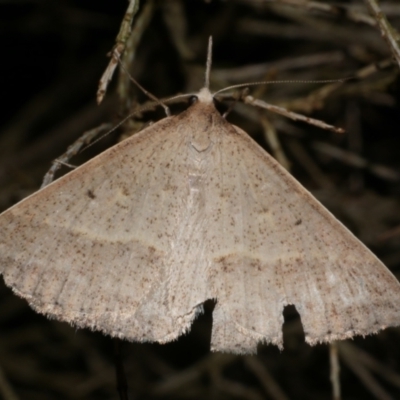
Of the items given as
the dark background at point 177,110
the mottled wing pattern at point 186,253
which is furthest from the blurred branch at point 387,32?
the dark background at point 177,110

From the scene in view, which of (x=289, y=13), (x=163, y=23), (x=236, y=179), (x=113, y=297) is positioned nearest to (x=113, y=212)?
(x=113, y=297)

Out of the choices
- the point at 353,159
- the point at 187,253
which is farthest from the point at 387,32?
the point at 353,159

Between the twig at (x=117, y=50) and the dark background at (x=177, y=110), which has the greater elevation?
the dark background at (x=177, y=110)

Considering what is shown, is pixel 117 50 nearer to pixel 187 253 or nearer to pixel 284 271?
pixel 187 253

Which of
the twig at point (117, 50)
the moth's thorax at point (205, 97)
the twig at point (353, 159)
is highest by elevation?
the twig at point (353, 159)

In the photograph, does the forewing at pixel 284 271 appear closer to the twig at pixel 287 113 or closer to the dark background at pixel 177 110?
the twig at pixel 287 113

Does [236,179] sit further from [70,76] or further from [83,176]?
[70,76]

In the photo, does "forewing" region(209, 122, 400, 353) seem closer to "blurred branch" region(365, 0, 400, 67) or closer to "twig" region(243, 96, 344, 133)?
"twig" region(243, 96, 344, 133)
